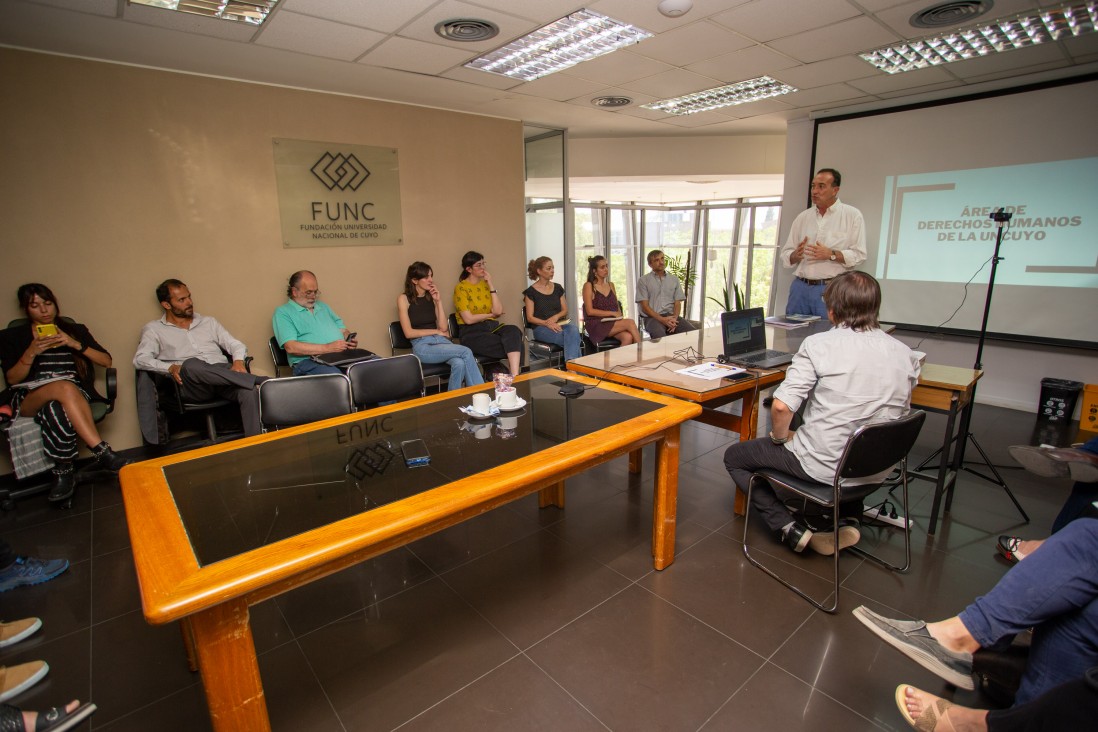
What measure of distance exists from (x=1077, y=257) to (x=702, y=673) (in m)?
4.78

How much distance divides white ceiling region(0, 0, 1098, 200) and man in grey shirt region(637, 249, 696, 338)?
180cm

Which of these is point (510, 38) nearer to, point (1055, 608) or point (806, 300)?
point (806, 300)

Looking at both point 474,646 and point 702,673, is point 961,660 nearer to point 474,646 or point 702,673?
point 702,673

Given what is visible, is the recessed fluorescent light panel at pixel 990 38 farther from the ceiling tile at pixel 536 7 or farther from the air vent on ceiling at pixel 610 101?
the ceiling tile at pixel 536 7

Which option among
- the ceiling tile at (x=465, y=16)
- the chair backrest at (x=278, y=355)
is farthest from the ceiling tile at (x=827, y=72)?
the chair backrest at (x=278, y=355)

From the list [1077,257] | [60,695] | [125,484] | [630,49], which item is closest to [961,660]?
[125,484]

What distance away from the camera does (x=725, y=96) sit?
479cm

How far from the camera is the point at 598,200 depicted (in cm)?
1005

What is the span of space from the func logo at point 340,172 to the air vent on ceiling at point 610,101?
2160mm

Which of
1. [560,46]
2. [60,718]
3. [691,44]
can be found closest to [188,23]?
[560,46]

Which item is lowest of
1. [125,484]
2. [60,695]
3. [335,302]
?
[60,695]

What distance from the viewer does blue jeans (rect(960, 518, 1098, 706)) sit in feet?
4.53

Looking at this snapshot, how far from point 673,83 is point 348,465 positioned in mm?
3999

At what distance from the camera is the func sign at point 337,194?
4.25m
